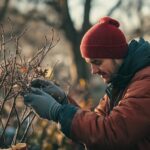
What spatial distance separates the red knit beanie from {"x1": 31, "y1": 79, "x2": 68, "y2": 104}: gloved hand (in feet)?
1.10

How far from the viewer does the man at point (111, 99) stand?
4.34 meters

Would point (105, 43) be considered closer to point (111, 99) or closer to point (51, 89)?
point (111, 99)

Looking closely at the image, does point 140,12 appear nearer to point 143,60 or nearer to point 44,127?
point 44,127

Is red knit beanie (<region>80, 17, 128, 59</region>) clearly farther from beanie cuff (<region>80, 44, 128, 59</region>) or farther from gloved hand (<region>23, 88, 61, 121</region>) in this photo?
gloved hand (<region>23, 88, 61, 121</region>)

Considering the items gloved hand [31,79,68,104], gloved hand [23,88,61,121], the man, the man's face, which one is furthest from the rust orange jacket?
gloved hand [31,79,68,104]

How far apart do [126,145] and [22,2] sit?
23024 mm

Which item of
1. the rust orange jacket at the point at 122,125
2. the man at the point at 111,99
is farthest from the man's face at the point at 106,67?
the rust orange jacket at the point at 122,125

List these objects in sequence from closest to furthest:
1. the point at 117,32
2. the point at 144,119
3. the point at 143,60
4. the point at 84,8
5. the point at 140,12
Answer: the point at 144,119 < the point at 143,60 < the point at 117,32 < the point at 84,8 < the point at 140,12

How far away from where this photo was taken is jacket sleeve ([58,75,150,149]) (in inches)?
170

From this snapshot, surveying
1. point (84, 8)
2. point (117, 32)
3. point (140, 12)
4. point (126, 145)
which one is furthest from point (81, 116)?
point (140, 12)

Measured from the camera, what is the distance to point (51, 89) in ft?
16.3

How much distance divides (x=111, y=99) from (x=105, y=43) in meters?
0.41

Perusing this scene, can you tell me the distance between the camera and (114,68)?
4.75 m

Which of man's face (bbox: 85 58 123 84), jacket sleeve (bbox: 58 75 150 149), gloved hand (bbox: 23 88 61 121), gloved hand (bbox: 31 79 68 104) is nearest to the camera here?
jacket sleeve (bbox: 58 75 150 149)
